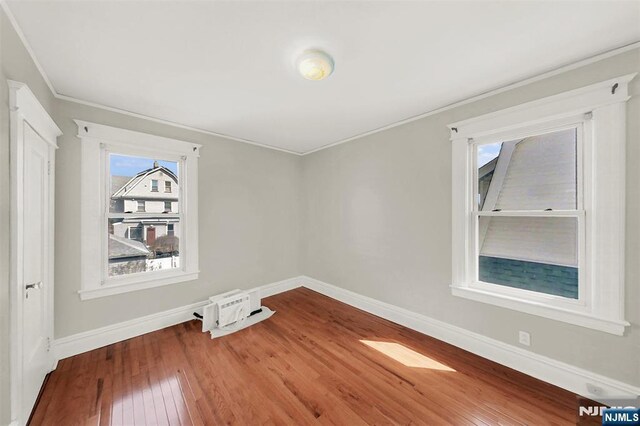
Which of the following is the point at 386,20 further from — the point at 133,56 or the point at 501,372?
the point at 501,372

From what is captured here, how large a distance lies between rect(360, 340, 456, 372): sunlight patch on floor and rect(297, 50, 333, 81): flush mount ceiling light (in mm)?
2614

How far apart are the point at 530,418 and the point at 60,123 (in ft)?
15.1

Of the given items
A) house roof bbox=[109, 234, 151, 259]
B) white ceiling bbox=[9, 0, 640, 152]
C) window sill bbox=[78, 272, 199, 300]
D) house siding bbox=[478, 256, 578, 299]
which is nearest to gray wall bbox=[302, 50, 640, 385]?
house siding bbox=[478, 256, 578, 299]

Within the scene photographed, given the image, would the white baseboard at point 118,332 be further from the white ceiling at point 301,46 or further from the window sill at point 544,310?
the window sill at point 544,310

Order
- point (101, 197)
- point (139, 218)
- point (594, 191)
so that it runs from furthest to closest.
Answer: point (139, 218) → point (101, 197) → point (594, 191)

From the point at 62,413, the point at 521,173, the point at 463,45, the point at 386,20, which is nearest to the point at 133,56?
the point at 386,20

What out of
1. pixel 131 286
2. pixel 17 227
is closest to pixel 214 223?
pixel 131 286

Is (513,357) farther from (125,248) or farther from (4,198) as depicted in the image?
(125,248)

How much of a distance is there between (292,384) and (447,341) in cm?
169

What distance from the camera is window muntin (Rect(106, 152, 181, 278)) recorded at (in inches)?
101

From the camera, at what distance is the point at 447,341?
8.13 ft

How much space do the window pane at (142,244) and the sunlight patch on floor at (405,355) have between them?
8.60 feet

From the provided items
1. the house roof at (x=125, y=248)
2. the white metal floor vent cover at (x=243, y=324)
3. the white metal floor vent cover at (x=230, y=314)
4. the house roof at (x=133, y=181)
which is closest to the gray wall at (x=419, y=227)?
the white metal floor vent cover at (x=243, y=324)

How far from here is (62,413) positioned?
164 centimetres
